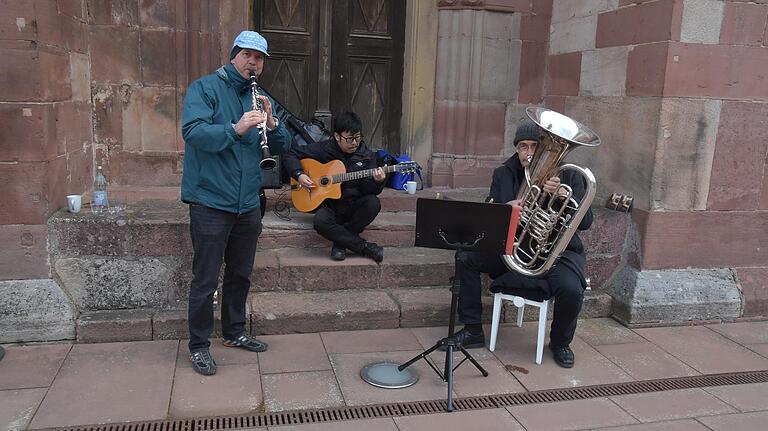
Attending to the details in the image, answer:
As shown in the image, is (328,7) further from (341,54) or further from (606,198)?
(606,198)

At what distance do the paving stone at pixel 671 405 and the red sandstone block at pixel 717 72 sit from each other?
85.5 inches

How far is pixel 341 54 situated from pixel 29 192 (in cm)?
321

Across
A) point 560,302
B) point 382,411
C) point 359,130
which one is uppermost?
point 359,130

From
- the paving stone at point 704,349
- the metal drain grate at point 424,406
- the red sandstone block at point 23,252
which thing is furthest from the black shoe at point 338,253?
the paving stone at point 704,349

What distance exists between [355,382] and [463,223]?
1.16 metres

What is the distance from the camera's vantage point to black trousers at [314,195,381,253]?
483 centimetres

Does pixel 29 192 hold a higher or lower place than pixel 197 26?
lower

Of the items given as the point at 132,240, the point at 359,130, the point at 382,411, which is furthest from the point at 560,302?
the point at 132,240

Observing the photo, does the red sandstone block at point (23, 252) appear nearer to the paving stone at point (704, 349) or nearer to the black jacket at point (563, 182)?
the black jacket at point (563, 182)

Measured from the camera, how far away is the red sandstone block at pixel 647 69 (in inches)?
179

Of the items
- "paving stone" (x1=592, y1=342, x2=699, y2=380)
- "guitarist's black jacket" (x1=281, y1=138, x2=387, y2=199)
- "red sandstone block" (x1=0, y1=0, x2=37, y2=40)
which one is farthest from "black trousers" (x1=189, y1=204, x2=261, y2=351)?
"paving stone" (x1=592, y1=342, x2=699, y2=380)

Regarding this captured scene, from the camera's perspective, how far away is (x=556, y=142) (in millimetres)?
3650

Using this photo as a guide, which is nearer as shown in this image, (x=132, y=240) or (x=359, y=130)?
(x=132, y=240)

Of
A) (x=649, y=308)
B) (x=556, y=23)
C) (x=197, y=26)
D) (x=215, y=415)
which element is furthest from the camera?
(x=556, y=23)
